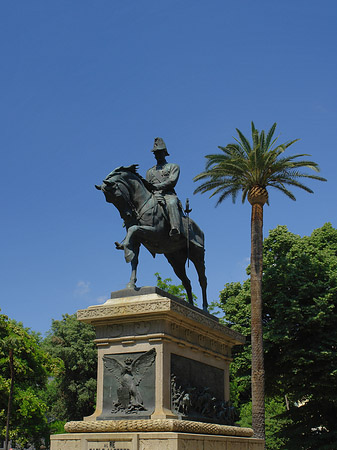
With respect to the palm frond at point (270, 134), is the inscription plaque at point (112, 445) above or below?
below

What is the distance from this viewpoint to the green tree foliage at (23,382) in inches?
1251

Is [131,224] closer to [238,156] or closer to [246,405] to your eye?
[238,156]

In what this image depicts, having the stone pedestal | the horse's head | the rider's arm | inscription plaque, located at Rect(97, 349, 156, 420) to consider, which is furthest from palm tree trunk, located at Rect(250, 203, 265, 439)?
inscription plaque, located at Rect(97, 349, 156, 420)

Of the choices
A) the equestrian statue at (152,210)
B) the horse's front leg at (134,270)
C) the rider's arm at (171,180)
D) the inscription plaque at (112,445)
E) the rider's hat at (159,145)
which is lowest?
the inscription plaque at (112,445)

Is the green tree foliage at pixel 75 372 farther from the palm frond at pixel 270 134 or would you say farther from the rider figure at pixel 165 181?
the rider figure at pixel 165 181

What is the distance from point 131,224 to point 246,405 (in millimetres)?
30877

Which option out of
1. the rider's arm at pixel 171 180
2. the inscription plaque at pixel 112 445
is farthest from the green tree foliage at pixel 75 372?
the inscription plaque at pixel 112 445

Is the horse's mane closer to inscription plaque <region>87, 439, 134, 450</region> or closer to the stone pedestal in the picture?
the stone pedestal

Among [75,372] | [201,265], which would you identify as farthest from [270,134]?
[75,372]

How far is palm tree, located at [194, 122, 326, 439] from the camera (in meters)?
27.8

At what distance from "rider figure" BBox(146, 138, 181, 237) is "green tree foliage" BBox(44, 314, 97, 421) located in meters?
36.5

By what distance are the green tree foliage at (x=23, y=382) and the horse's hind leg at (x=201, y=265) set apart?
20606 mm

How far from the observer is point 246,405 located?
39938 mm

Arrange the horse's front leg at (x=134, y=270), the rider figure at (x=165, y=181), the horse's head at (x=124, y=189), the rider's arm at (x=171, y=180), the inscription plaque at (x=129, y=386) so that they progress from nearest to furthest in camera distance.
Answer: the inscription plaque at (x=129, y=386), the horse's front leg at (x=134, y=270), the horse's head at (x=124, y=189), the rider figure at (x=165, y=181), the rider's arm at (x=171, y=180)
